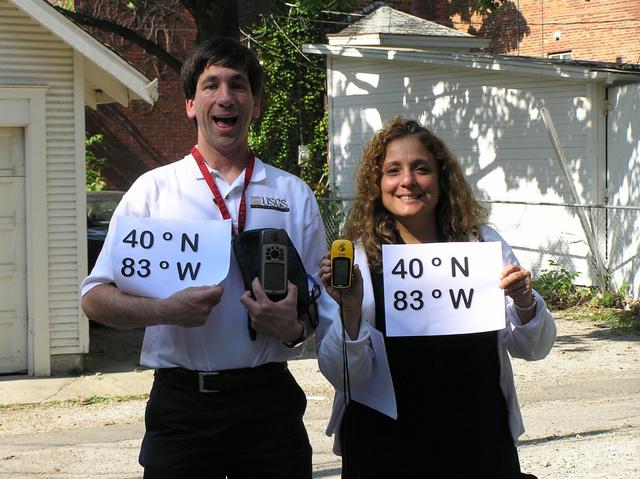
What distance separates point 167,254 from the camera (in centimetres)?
334

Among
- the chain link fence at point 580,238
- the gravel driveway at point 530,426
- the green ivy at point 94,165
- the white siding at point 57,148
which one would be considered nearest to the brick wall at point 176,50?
the green ivy at point 94,165

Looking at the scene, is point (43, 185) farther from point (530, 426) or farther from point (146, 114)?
point (146, 114)

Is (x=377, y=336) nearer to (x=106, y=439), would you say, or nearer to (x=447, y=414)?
(x=447, y=414)

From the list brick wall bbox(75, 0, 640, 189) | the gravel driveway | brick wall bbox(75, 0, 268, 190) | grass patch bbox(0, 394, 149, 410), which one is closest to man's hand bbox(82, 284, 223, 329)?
the gravel driveway

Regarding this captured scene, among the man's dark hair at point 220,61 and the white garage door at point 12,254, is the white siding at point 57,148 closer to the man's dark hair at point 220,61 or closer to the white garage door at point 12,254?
the white garage door at point 12,254

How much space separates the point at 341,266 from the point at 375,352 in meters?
0.37

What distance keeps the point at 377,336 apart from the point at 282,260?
0.42m

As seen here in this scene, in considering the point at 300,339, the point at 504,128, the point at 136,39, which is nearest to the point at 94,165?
the point at 136,39

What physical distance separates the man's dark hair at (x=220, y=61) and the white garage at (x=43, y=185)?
6.98 metres

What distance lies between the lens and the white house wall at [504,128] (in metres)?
15.0

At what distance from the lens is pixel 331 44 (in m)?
19.7

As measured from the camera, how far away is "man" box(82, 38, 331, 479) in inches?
132

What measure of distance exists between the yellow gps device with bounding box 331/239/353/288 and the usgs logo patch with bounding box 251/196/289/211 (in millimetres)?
418

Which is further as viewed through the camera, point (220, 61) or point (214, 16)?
point (214, 16)
